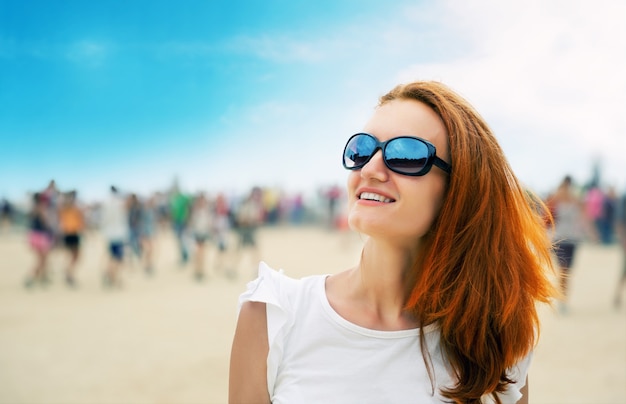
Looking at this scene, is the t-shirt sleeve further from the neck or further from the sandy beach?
the sandy beach

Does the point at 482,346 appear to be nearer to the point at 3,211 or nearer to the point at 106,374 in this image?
the point at 106,374

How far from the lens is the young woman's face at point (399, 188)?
1491mm

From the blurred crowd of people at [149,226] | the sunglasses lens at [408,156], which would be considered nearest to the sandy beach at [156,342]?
the blurred crowd of people at [149,226]

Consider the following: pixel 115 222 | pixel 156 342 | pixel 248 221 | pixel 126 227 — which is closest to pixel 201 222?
pixel 248 221

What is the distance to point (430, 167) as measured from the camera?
59.8 inches

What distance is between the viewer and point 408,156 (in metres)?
1.50

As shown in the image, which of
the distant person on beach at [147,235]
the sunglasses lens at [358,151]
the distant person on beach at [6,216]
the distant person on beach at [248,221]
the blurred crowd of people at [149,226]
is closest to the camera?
the sunglasses lens at [358,151]

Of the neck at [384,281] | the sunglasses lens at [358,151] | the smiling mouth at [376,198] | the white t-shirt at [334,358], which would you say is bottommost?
the white t-shirt at [334,358]

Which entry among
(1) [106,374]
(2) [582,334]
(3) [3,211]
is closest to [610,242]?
(2) [582,334]

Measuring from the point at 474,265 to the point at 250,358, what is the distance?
753 millimetres

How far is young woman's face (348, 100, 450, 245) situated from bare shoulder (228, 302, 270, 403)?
1.32 ft

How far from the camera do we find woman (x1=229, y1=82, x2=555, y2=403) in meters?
1.48

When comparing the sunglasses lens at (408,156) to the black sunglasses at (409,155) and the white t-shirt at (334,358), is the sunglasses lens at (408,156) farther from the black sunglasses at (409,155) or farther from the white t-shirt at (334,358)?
the white t-shirt at (334,358)

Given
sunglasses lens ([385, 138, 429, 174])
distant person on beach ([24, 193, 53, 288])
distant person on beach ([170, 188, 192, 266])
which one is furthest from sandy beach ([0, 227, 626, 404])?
distant person on beach ([170, 188, 192, 266])
